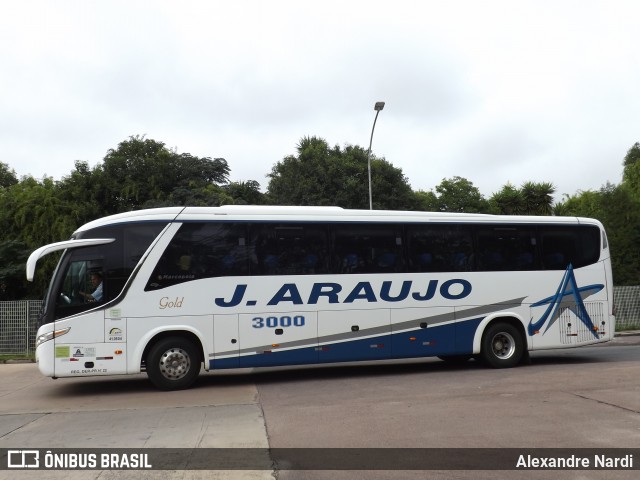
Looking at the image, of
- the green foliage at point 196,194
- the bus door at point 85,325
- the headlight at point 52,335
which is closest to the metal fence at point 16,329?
the green foliage at point 196,194

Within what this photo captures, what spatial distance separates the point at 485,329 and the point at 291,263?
460cm

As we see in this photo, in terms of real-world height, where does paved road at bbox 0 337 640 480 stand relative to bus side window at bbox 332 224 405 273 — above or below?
below

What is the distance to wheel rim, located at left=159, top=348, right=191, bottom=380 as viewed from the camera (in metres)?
11.0

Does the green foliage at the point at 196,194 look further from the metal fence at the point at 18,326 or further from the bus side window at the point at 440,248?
the bus side window at the point at 440,248

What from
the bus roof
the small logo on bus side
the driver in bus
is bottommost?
the small logo on bus side

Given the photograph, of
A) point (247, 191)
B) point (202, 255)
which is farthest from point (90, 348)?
point (247, 191)

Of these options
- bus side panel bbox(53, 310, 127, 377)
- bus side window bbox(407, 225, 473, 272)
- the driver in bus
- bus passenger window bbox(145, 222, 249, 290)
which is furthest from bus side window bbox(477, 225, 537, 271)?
the driver in bus

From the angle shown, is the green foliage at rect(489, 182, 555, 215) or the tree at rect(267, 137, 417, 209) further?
the tree at rect(267, 137, 417, 209)

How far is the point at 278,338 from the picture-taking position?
1162cm

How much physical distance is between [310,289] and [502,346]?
465 cm

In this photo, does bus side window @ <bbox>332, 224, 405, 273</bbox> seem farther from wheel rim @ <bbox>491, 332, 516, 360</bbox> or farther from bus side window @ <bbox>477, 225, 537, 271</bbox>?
wheel rim @ <bbox>491, 332, 516, 360</bbox>

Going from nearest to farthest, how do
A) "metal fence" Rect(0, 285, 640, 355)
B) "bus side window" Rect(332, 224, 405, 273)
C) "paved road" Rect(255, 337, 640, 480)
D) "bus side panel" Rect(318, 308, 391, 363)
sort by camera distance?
"paved road" Rect(255, 337, 640, 480)
"bus side panel" Rect(318, 308, 391, 363)
"bus side window" Rect(332, 224, 405, 273)
"metal fence" Rect(0, 285, 640, 355)

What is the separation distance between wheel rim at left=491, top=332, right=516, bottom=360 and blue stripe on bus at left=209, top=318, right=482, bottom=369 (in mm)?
637

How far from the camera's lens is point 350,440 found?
22.7 feet
